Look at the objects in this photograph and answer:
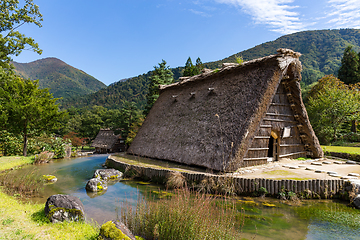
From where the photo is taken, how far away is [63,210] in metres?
4.70

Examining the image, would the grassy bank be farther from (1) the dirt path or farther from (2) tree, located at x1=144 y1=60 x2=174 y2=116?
(2) tree, located at x1=144 y1=60 x2=174 y2=116

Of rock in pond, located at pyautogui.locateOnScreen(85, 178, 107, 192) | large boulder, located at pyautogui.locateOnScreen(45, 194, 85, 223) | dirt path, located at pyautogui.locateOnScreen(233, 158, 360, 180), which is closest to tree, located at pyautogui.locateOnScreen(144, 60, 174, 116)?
rock in pond, located at pyautogui.locateOnScreen(85, 178, 107, 192)

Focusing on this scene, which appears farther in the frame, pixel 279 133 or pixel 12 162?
pixel 12 162

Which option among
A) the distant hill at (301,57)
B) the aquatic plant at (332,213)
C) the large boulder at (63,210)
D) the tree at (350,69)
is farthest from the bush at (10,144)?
the distant hill at (301,57)

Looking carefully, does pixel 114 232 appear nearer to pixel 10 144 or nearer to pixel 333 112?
pixel 10 144

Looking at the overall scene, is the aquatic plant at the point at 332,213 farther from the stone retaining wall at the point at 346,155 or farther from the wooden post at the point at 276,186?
the stone retaining wall at the point at 346,155

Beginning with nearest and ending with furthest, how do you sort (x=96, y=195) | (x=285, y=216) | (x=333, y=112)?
(x=285, y=216) < (x=96, y=195) < (x=333, y=112)

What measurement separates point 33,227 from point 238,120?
7756 mm

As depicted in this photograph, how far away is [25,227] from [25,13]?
48.5 feet

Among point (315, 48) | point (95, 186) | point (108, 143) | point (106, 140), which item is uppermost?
point (315, 48)

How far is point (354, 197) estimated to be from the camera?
645 centimetres

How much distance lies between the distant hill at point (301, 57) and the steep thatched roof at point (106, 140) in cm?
4047

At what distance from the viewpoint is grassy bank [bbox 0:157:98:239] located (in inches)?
149

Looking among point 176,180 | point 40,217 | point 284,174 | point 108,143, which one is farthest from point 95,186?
point 108,143
